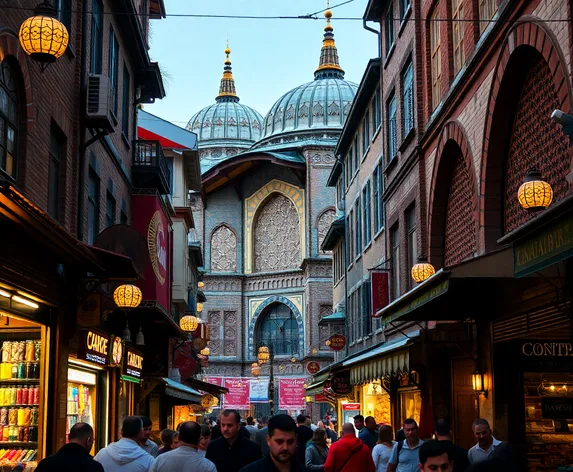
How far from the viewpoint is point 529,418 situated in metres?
17.6

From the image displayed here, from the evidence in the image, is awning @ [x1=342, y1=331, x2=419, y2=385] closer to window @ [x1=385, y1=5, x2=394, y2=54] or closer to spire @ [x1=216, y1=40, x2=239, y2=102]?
window @ [x1=385, y1=5, x2=394, y2=54]

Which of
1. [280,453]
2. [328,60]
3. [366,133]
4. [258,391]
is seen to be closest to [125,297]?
[280,453]

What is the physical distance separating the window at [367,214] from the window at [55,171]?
780 inches

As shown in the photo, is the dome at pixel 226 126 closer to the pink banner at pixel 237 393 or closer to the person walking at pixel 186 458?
the pink banner at pixel 237 393

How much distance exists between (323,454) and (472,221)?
6.21 metres

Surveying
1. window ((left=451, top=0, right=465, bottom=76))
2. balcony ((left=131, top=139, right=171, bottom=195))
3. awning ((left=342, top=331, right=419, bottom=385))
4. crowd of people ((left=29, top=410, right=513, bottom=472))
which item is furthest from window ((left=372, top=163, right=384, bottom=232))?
crowd of people ((left=29, top=410, right=513, bottom=472))

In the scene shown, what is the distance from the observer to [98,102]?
1847cm

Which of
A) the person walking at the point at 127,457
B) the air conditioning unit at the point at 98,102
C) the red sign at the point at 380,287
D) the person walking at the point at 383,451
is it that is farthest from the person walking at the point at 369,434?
the red sign at the point at 380,287

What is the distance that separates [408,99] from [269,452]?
20.6m

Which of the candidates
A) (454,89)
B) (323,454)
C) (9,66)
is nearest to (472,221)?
(454,89)

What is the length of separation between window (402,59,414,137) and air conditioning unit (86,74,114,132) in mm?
9667

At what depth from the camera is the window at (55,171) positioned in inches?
663

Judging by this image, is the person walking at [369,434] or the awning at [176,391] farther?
the awning at [176,391]

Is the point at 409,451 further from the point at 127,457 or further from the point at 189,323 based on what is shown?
the point at 189,323
